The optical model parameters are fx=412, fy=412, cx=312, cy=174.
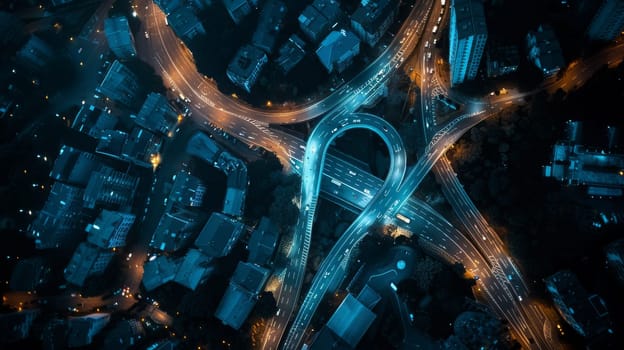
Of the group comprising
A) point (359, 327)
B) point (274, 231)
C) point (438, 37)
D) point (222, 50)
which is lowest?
point (359, 327)

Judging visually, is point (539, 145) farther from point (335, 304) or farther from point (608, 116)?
point (335, 304)

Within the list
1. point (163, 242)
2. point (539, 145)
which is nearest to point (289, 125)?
point (163, 242)

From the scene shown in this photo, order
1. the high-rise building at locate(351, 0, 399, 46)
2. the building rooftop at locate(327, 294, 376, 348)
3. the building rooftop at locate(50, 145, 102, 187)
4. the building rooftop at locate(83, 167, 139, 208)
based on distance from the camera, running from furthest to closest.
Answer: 1. the building rooftop at locate(50, 145, 102, 187)
2. the building rooftop at locate(83, 167, 139, 208)
3. the high-rise building at locate(351, 0, 399, 46)
4. the building rooftop at locate(327, 294, 376, 348)

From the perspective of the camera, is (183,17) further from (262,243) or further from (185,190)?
(262,243)

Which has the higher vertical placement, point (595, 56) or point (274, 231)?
point (595, 56)

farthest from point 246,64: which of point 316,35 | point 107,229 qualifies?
point 107,229

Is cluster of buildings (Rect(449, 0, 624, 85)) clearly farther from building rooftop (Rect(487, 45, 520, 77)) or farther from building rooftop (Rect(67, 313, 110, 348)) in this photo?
building rooftop (Rect(67, 313, 110, 348))

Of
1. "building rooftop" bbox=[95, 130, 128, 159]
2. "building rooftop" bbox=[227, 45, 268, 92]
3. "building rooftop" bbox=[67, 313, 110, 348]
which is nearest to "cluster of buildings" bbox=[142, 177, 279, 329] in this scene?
"building rooftop" bbox=[67, 313, 110, 348]
